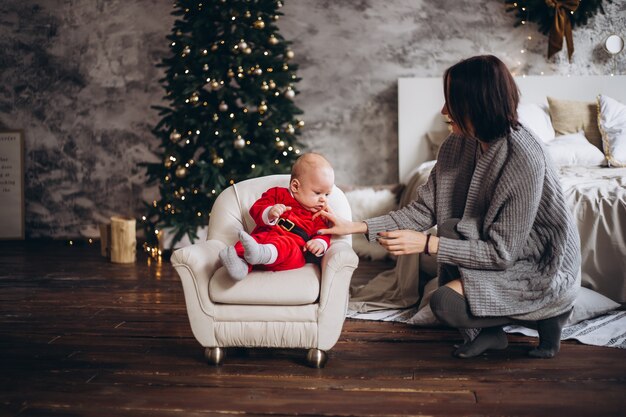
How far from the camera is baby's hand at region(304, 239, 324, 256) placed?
2385 mm

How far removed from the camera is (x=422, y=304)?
10.1 feet

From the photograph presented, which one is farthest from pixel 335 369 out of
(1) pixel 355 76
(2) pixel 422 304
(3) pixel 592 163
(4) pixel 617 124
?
(1) pixel 355 76

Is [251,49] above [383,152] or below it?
above

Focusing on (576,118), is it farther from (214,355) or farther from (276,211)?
(214,355)

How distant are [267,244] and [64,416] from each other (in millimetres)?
855

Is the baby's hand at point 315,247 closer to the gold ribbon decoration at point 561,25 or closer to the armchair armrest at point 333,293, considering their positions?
the armchair armrest at point 333,293

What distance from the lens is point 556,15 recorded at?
509cm

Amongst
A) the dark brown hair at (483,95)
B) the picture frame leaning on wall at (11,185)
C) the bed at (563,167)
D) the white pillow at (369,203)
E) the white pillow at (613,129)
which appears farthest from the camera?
the picture frame leaning on wall at (11,185)

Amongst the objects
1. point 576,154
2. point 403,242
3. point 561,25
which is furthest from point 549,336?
point 561,25

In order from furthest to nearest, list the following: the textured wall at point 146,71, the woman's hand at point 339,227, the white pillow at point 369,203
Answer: the textured wall at point 146,71 → the white pillow at point 369,203 → the woman's hand at point 339,227

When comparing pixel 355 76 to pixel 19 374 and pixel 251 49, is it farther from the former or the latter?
pixel 19 374

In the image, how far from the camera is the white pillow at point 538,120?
15.4 feet

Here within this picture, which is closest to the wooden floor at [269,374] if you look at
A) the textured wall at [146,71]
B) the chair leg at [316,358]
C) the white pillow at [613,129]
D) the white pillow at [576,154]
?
the chair leg at [316,358]

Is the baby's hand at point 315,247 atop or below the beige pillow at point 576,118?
below
